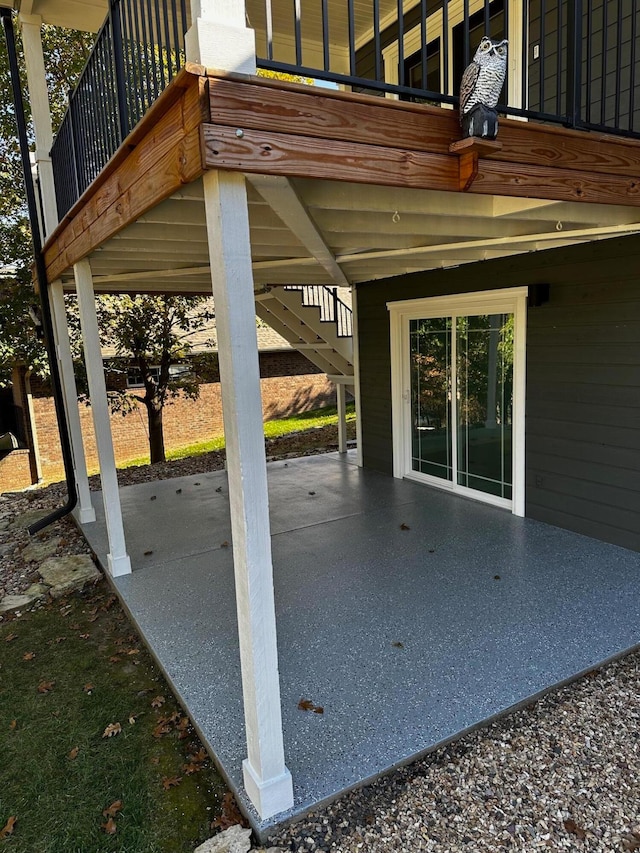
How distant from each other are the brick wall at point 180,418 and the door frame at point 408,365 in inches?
199

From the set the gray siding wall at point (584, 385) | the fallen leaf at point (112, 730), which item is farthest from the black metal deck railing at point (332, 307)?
the fallen leaf at point (112, 730)

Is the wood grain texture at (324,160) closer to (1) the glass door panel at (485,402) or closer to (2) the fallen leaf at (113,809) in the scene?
(2) the fallen leaf at (113,809)

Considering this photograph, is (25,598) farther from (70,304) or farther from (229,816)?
(70,304)

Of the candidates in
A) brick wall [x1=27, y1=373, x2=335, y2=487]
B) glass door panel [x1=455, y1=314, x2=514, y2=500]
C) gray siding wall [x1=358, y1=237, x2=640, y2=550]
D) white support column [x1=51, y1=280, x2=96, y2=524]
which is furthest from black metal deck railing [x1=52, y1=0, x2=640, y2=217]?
brick wall [x1=27, y1=373, x2=335, y2=487]

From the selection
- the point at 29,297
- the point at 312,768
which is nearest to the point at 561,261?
the point at 312,768

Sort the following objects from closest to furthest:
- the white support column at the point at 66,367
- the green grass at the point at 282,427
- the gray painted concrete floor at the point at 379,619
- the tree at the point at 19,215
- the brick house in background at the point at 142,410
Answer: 1. the gray painted concrete floor at the point at 379,619
2. the white support column at the point at 66,367
3. the tree at the point at 19,215
4. the brick house in background at the point at 142,410
5. the green grass at the point at 282,427

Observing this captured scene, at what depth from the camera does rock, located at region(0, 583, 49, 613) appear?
4324mm

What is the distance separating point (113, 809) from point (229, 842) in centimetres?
58

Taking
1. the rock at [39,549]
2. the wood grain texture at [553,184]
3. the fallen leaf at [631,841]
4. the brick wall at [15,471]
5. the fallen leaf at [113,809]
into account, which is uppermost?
the wood grain texture at [553,184]

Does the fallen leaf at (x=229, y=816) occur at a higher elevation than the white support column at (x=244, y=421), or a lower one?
lower

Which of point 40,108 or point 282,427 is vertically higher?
point 40,108

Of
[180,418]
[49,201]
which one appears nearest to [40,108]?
[49,201]

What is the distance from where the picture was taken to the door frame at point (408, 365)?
522cm

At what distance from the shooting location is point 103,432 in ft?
14.8
